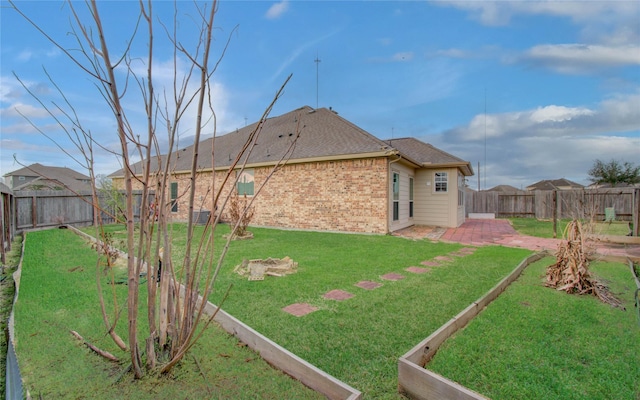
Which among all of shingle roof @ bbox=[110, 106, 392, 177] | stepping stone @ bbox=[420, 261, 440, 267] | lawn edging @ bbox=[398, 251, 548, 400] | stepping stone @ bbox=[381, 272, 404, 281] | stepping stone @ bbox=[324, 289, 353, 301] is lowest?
stepping stone @ bbox=[420, 261, 440, 267]

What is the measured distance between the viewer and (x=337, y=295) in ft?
13.4

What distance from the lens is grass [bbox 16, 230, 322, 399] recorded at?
2074 millimetres

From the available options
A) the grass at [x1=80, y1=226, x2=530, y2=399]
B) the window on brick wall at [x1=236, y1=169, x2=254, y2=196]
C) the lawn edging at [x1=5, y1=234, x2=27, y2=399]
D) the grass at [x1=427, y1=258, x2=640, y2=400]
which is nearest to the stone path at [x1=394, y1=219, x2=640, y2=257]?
the grass at [x1=80, y1=226, x2=530, y2=399]

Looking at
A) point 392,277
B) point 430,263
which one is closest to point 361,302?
point 392,277

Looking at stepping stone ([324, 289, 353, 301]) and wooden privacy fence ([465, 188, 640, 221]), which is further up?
wooden privacy fence ([465, 188, 640, 221])

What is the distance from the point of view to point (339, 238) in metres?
9.39

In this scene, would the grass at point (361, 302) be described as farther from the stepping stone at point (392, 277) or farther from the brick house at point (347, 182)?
the brick house at point (347, 182)

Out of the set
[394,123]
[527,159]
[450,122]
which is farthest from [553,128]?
[394,123]

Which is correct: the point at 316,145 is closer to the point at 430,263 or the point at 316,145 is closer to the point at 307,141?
the point at 307,141

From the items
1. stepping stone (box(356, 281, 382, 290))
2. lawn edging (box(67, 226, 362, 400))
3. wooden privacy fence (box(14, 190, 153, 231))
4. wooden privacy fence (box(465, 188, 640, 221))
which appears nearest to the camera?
lawn edging (box(67, 226, 362, 400))

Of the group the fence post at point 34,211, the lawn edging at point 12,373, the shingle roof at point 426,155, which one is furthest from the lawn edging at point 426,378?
the fence post at point 34,211

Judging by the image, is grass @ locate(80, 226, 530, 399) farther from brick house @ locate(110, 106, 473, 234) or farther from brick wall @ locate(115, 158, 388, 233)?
brick house @ locate(110, 106, 473, 234)

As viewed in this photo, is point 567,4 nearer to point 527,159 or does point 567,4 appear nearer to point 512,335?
point 512,335

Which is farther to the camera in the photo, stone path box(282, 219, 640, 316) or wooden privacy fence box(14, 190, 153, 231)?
wooden privacy fence box(14, 190, 153, 231)
